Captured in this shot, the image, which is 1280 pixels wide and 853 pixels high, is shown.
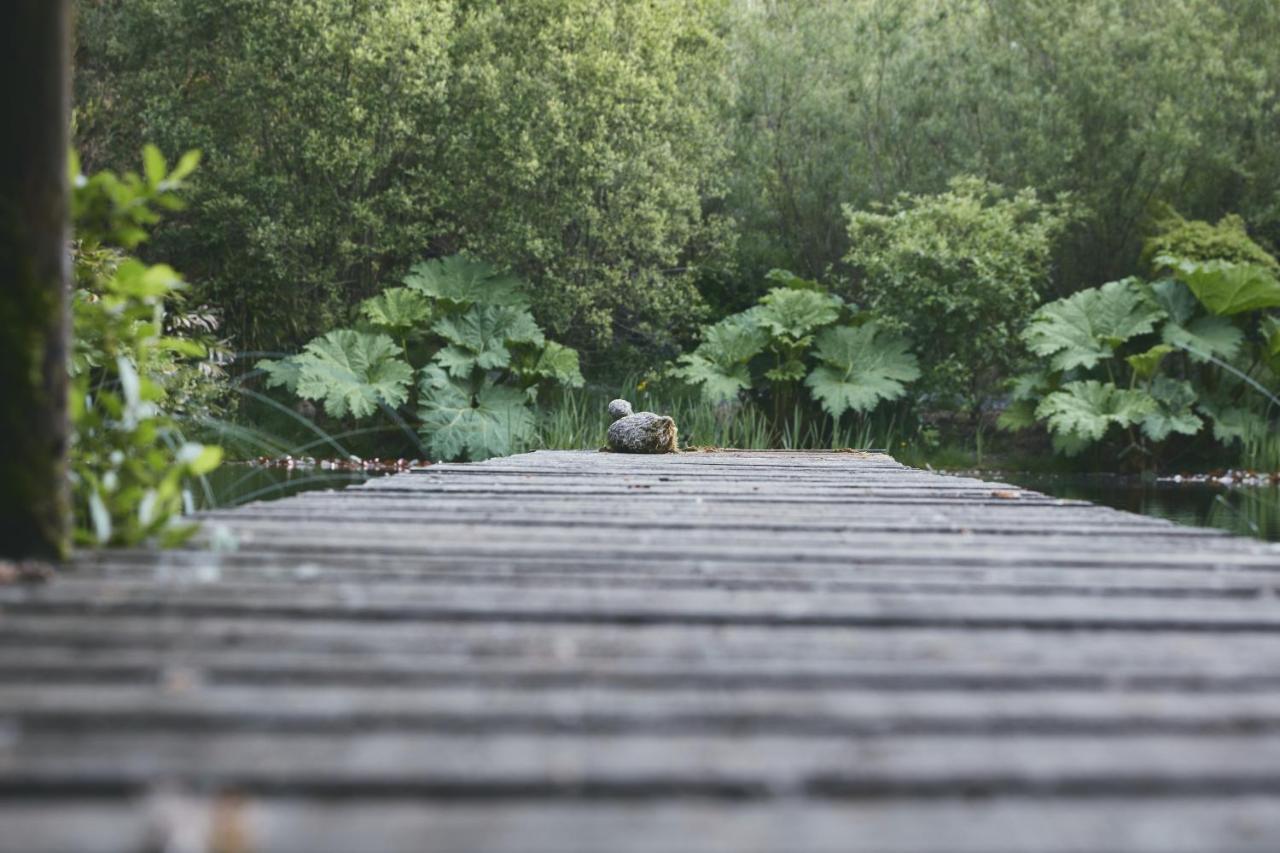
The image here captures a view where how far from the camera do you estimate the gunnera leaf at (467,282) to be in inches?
403

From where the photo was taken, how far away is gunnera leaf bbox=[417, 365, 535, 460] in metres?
9.43

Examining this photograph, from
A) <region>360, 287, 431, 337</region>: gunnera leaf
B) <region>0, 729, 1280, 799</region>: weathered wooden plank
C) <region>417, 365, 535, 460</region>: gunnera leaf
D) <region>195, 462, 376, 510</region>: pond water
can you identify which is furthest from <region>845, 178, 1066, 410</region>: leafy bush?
<region>0, 729, 1280, 799</region>: weathered wooden plank

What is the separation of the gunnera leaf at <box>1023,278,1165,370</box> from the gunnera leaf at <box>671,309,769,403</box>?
2.34 meters

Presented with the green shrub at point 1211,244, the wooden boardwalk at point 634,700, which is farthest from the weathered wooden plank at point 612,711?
the green shrub at point 1211,244

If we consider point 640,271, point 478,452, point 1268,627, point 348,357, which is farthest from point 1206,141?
point 1268,627

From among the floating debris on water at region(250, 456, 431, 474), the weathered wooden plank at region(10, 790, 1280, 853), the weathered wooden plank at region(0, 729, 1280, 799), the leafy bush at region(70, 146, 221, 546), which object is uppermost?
the leafy bush at region(70, 146, 221, 546)

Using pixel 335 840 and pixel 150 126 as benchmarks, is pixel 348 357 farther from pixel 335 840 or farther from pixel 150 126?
pixel 335 840


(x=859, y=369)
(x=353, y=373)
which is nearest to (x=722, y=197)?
(x=859, y=369)

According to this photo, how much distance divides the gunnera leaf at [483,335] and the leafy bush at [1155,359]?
13.9ft

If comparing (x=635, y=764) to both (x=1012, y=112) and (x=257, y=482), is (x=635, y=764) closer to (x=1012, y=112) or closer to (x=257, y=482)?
(x=257, y=482)

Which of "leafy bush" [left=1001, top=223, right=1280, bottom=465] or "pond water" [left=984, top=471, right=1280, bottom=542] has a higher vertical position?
"leafy bush" [left=1001, top=223, right=1280, bottom=465]

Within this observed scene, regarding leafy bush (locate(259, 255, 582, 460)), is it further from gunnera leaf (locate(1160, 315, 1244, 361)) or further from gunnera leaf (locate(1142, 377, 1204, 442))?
gunnera leaf (locate(1160, 315, 1244, 361))

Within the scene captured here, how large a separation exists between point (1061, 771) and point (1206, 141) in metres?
11.5

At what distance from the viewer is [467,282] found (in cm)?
1038
